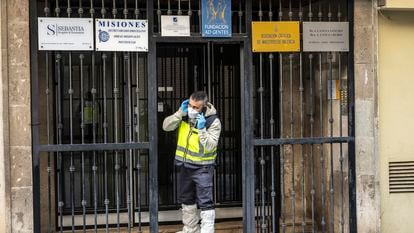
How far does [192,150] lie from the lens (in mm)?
6586

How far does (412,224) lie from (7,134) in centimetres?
484


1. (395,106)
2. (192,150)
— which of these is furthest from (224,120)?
(395,106)

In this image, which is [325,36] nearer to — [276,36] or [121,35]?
[276,36]

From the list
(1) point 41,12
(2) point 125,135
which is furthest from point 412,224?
(1) point 41,12

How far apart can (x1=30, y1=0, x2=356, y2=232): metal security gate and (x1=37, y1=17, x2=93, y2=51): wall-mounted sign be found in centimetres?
89

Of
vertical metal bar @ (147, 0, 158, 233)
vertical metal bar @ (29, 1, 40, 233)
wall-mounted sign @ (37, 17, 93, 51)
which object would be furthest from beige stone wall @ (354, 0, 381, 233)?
vertical metal bar @ (29, 1, 40, 233)

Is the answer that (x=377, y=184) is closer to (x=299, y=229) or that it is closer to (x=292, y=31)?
(x=299, y=229)

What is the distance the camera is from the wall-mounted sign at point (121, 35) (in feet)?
21.1

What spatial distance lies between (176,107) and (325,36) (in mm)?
2323

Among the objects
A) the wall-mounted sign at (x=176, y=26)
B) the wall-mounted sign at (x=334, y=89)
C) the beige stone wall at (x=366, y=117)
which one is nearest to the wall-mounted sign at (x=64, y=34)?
the wall-mounted sign at (x=176, y=26)

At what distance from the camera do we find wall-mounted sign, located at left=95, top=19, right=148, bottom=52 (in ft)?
21.1

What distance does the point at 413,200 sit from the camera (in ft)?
23.7

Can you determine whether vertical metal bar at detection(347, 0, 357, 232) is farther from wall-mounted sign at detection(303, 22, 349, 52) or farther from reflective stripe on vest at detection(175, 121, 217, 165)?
reflective stripe on vest at detection(175, 121, 217, 165)

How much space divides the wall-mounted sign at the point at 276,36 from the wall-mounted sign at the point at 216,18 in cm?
33
